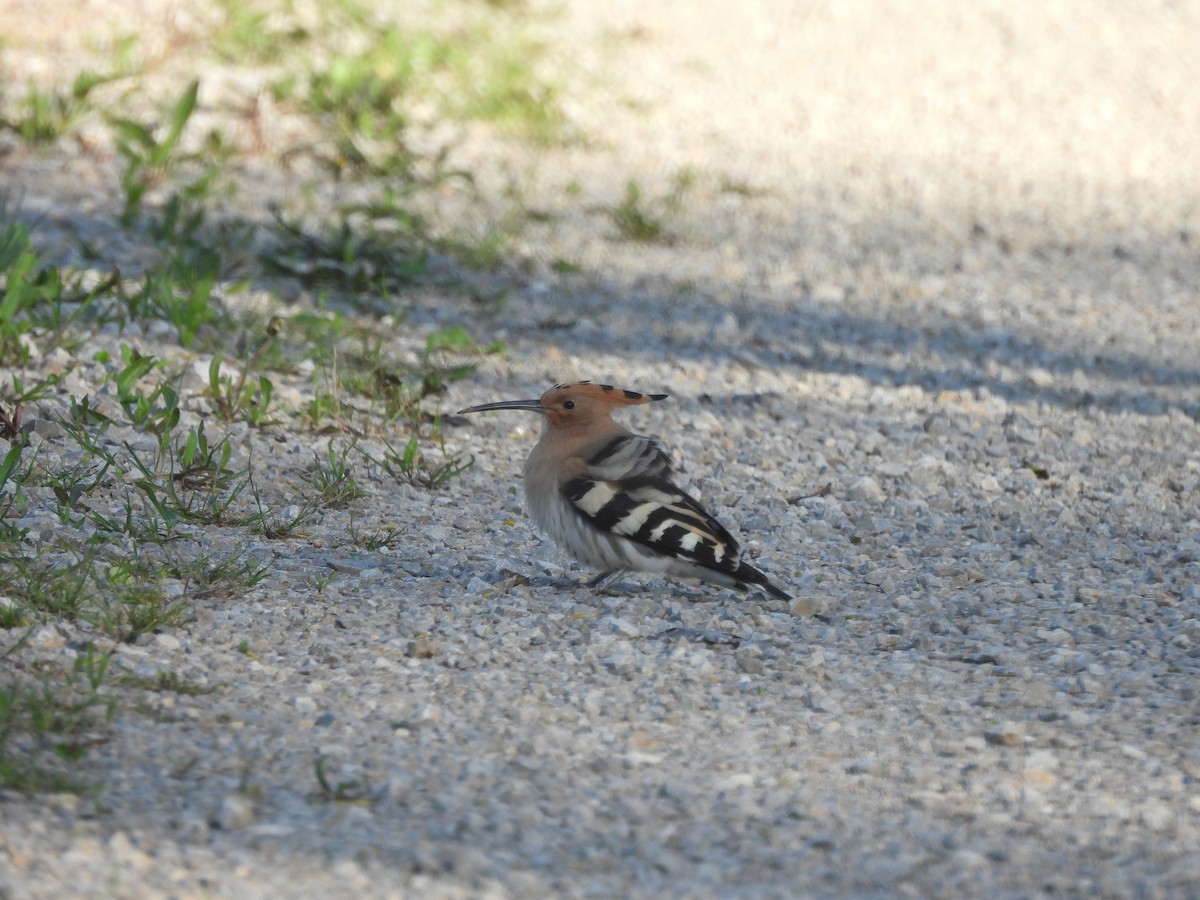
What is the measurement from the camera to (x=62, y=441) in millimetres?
5516

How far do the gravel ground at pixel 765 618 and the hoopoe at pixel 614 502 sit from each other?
0.15 m

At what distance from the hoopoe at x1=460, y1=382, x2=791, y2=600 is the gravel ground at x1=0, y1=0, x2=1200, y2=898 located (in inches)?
5.8

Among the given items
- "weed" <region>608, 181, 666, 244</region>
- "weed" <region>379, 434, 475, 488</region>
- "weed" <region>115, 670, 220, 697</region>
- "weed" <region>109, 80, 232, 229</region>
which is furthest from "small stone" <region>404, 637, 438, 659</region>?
"weed" <region>608, 181, 666, 244</region>

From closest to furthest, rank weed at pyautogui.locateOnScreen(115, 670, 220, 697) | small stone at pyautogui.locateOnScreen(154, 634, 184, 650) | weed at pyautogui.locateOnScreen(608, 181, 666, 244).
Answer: weed at pyautogui.locateOnScreen(115, 670, 220, 697), small stone at pyautogui.locateOnScreen(154, 634, 184, 650), weed at pyautogui.locateOnScreen(608, 181, 666, 244)

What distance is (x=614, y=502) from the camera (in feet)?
15.6

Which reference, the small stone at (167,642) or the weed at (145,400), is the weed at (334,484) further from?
the small stone at (167,642)

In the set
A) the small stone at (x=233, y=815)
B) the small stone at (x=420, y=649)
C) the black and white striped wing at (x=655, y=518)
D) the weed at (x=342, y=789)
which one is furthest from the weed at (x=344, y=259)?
the small stone at (x=233, y=815)

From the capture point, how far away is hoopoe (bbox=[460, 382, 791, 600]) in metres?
4.66

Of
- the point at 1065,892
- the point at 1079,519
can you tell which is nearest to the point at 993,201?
the point at 1079,519

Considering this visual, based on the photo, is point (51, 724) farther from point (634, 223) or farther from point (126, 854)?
point (634, 223)

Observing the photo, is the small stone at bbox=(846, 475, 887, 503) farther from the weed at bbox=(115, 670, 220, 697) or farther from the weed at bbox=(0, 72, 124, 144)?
the weed at bbox=(0, 72, 124, 144)

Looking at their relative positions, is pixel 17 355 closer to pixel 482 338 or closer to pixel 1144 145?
pixel 482 338

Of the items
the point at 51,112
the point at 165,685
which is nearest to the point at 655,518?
the point at 165,685

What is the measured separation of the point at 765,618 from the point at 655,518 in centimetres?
42
